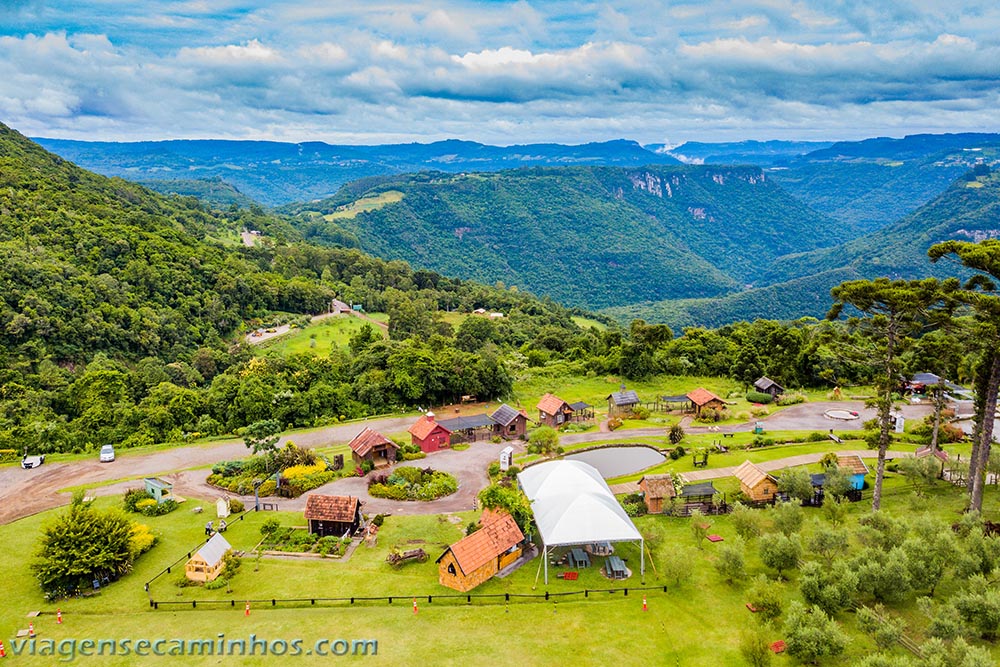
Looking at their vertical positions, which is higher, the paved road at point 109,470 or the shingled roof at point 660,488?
the shingled roof at point 660,488

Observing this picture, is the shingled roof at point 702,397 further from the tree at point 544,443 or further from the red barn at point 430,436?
the red barn at point 430,436

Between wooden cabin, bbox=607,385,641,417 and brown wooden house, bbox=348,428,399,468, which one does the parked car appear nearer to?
brown wooden house, bbox=348,428,399,468

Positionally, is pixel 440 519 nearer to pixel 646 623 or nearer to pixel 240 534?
pixel 240 534

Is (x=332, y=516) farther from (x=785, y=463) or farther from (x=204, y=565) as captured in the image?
(x=785, y=463)

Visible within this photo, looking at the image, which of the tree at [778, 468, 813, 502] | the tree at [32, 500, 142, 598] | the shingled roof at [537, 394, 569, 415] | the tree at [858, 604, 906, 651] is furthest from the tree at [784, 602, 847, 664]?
the shingled roof at [537, 394, 569, 415]

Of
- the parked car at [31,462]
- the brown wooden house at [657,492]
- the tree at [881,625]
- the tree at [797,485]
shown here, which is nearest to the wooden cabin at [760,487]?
the tree at [797,485]
